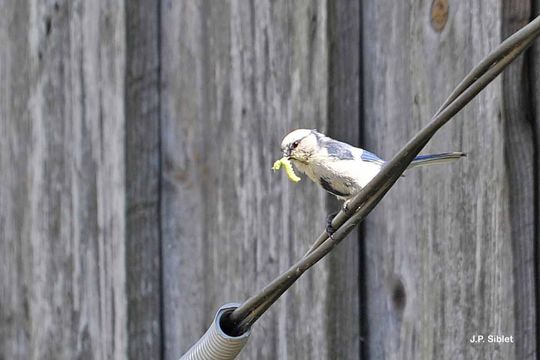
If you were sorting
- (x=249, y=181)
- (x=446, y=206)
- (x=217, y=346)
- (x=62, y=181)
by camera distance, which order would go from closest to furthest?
(x=217, y=346) → (x=446, y=206) → (x=249, y=181) → (x=62, y=181)

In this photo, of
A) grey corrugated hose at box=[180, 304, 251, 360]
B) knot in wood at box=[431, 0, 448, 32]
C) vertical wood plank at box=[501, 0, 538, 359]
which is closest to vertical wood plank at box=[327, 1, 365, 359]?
knot in wood at box=[431, 0, 448, 32]

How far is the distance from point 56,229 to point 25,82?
0.47 m

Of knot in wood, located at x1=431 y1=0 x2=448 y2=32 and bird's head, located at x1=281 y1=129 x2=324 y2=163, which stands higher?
→ knot in wood, located at x1=431 y1=0 x2=448 y2=32

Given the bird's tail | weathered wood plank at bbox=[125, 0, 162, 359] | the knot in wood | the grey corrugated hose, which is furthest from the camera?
weathered wood plank at bbox=[125, 0, 162, 359]

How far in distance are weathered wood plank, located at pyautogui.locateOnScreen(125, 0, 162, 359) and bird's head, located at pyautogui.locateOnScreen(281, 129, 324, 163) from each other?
52 cm

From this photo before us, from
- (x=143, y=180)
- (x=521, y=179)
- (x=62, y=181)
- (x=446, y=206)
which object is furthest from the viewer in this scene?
(x=62, y=181)

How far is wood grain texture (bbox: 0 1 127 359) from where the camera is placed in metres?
2.83

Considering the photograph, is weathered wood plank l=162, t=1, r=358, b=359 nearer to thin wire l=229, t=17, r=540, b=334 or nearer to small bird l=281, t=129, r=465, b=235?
small bird l=281, t=129, r=465, b=235

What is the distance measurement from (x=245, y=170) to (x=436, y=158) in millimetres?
633

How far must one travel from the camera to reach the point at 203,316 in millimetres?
2723

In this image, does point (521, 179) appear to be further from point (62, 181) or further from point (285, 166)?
point (62, 181)

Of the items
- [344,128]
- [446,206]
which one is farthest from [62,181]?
[446,206]

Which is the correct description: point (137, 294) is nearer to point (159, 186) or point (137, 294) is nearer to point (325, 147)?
point (159, 186)

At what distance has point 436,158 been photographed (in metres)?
2.17
